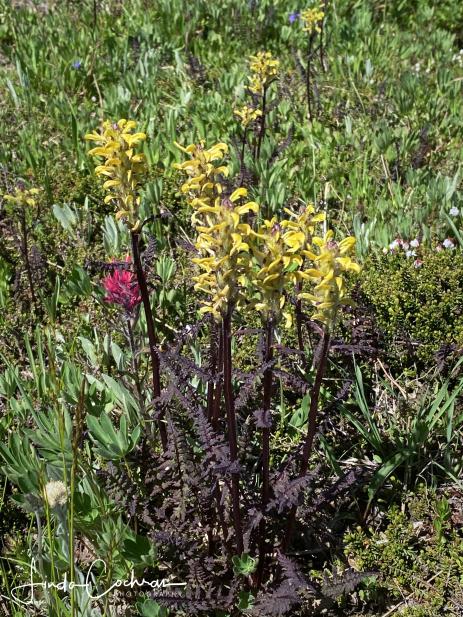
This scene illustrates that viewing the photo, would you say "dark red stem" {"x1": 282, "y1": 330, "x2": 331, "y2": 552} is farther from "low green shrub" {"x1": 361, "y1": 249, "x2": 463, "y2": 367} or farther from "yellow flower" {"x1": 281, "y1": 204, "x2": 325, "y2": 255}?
"low green shrub" {"x1": 361, "y1": 249, "x2": 463, "y2": 367}

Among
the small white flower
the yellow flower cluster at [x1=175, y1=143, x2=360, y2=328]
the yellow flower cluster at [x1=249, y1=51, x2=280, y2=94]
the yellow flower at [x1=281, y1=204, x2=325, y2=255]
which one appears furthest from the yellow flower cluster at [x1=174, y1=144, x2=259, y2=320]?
the yellow flower cluster at [x1=249, y1=51, x2=280, y2=94]

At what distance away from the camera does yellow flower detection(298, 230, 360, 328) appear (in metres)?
1.76

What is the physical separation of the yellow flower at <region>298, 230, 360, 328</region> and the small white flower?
97cm

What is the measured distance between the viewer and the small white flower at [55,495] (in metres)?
2.05

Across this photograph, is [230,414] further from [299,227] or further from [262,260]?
[299,227]

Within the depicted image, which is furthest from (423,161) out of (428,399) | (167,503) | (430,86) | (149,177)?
(167,503)

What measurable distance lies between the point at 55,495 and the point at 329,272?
1.08m

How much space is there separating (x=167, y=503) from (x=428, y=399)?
1.32 metres

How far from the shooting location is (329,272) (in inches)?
69.5

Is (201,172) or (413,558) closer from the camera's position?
(201,172)

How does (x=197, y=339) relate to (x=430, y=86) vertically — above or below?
below

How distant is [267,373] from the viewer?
78.2 inches

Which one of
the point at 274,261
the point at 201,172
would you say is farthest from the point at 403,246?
the point at 274,261

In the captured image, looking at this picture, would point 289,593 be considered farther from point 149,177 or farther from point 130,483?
point 149,177
